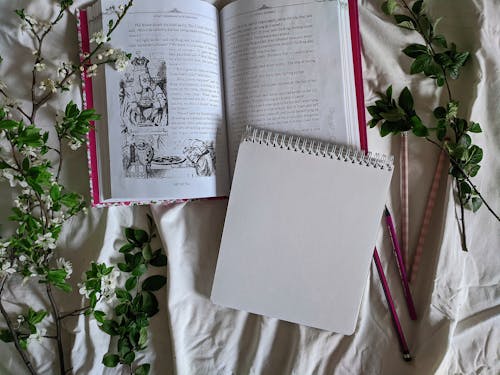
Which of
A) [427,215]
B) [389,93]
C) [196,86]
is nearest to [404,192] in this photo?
[427,215]

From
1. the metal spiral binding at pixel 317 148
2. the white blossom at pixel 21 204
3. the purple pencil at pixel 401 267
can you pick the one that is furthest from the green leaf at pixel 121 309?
the purple pencil at pixel 401 267

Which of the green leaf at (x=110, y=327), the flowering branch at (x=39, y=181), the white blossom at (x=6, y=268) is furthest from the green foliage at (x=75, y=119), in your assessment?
the green leaf at (x=110, y=327)

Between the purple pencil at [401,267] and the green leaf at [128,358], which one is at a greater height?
the purple pencil at [401,267]

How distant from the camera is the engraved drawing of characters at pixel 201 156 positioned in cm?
71

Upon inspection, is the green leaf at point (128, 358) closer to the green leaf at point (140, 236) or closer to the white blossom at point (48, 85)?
the green leaf at point (140, 236)

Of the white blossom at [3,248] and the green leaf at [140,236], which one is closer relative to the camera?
the white blossom at [3,248]

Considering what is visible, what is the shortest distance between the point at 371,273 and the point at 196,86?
42cm

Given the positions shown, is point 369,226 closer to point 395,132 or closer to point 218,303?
point 395,132

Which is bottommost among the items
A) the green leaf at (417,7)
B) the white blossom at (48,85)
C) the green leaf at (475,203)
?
the green leaf at (475,203)

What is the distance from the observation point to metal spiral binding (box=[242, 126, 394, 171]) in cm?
69

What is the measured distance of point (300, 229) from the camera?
2.32ft

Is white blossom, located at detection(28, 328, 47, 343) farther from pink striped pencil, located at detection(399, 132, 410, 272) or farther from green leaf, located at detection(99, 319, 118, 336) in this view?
pink striped pencil, located at detection(399, 132, 410, 272)

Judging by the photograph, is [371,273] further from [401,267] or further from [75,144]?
[75,144]

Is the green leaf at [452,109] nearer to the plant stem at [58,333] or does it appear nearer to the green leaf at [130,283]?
the green leaf at [130,283]
